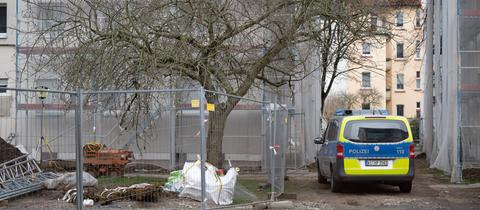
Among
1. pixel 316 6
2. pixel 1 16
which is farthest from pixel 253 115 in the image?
pixel 1 16

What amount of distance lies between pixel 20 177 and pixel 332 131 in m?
7.84

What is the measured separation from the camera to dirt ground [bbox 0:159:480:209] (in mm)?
10203

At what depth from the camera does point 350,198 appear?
1430cm

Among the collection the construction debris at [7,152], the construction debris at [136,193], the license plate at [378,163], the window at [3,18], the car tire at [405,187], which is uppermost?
the window at [3,18]

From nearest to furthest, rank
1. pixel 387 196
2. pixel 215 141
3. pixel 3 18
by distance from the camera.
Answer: pixel 215 141 < pixel 387 196 < pixel 3 18

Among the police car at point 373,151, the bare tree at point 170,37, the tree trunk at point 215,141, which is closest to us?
the tree trunk at point 215,141

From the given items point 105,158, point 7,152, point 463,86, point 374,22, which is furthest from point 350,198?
point 7,152

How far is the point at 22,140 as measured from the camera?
887cm

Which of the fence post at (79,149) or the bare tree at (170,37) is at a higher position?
the bare tree at (170,37)

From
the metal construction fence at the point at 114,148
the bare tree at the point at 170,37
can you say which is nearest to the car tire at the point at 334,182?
the bare tree at the point at 170,37

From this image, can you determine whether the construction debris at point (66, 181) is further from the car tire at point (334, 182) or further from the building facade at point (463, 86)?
the building facade at point (463, 86)

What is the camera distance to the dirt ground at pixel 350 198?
10203mm

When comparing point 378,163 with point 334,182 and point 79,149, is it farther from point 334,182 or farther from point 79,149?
point 79,149

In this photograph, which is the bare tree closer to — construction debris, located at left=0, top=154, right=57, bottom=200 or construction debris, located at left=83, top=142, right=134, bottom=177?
construction debris, located at left=83, top=142, right=134, bottom=177
